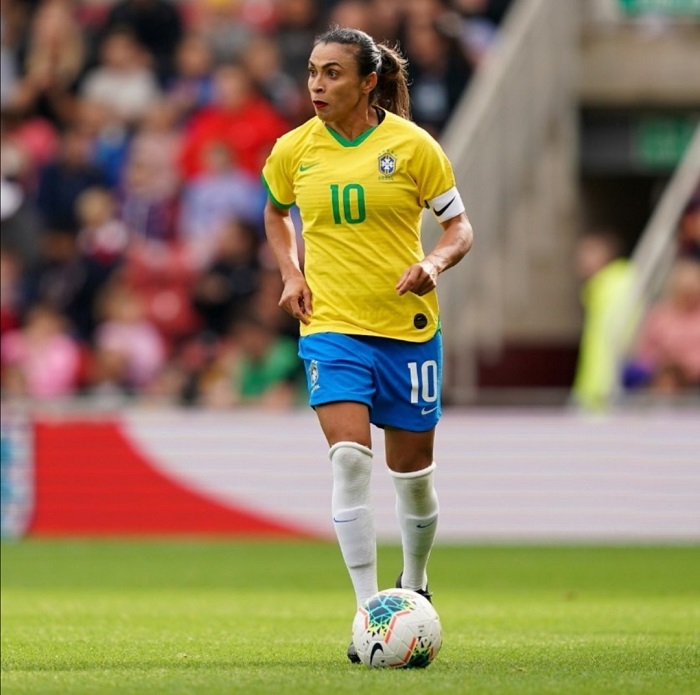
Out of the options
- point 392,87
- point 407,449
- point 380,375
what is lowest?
point 407,449

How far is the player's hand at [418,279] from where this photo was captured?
6840mm

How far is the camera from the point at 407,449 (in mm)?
7309

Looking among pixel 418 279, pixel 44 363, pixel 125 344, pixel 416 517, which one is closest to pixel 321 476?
pixel 125 344

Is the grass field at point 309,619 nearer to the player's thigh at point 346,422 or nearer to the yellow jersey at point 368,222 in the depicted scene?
the player's thigh at point 346,422

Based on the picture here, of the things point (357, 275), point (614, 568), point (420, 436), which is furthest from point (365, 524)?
point (614, 568)

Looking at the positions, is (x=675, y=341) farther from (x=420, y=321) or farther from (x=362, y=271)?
(x=362, y=271)

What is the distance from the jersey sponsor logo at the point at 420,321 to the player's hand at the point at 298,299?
1.36 feet

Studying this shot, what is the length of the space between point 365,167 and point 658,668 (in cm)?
218

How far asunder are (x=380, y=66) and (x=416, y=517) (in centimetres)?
182

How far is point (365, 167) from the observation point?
7.14m

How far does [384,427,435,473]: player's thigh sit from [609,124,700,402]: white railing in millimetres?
7880

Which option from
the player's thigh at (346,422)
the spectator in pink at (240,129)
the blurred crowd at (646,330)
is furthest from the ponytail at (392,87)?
the spectator in pink at (240,129)

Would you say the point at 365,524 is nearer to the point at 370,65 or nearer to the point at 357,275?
the point at 357,275

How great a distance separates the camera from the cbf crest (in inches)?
281
